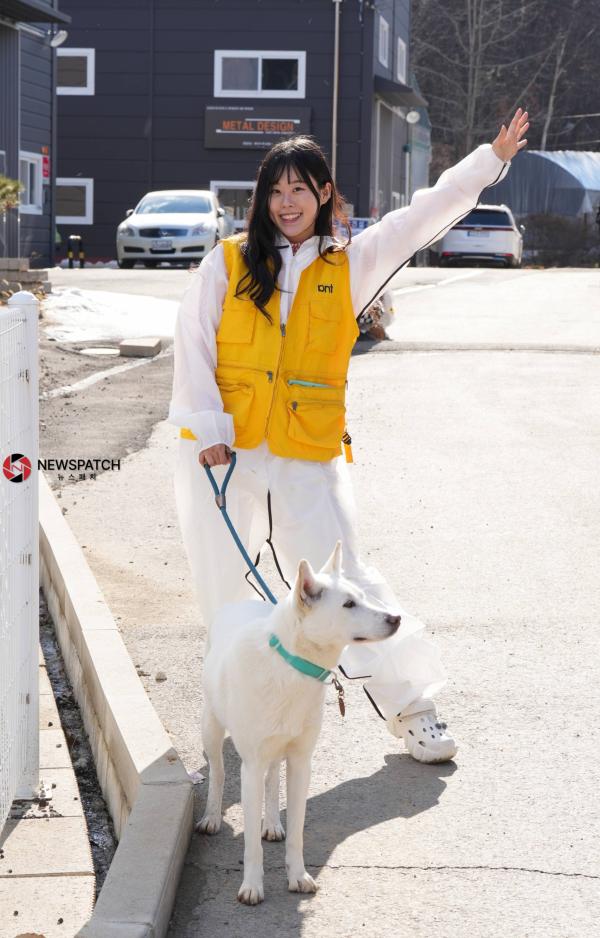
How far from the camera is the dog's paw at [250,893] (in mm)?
4000

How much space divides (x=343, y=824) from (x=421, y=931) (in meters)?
0.75

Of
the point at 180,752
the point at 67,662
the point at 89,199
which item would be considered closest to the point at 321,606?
the point at 180,752

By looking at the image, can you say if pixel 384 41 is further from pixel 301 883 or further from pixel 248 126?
pixel 301 883

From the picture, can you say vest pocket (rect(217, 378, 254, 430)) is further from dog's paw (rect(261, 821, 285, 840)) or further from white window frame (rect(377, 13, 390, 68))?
white window frame (rect(377, 13, 390, 68))

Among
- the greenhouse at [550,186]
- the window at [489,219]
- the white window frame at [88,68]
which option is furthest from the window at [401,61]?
the window at [489,219]

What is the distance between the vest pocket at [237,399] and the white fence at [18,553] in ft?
2.07

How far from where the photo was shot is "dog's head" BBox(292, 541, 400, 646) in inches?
149

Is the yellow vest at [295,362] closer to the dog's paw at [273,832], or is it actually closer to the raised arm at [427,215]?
the raised arm at [427,215]

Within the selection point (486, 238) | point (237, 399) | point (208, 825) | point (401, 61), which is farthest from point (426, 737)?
point (401, 61)

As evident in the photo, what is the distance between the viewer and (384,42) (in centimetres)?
4338

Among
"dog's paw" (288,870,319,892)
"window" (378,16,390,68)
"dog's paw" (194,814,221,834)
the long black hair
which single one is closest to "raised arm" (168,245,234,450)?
the long black hair

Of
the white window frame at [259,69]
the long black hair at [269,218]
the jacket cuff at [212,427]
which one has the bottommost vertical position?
the jacket cuff at [212,427]

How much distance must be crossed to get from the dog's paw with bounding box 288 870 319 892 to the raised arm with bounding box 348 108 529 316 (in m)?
1.92

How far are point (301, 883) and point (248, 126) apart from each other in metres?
38.1
